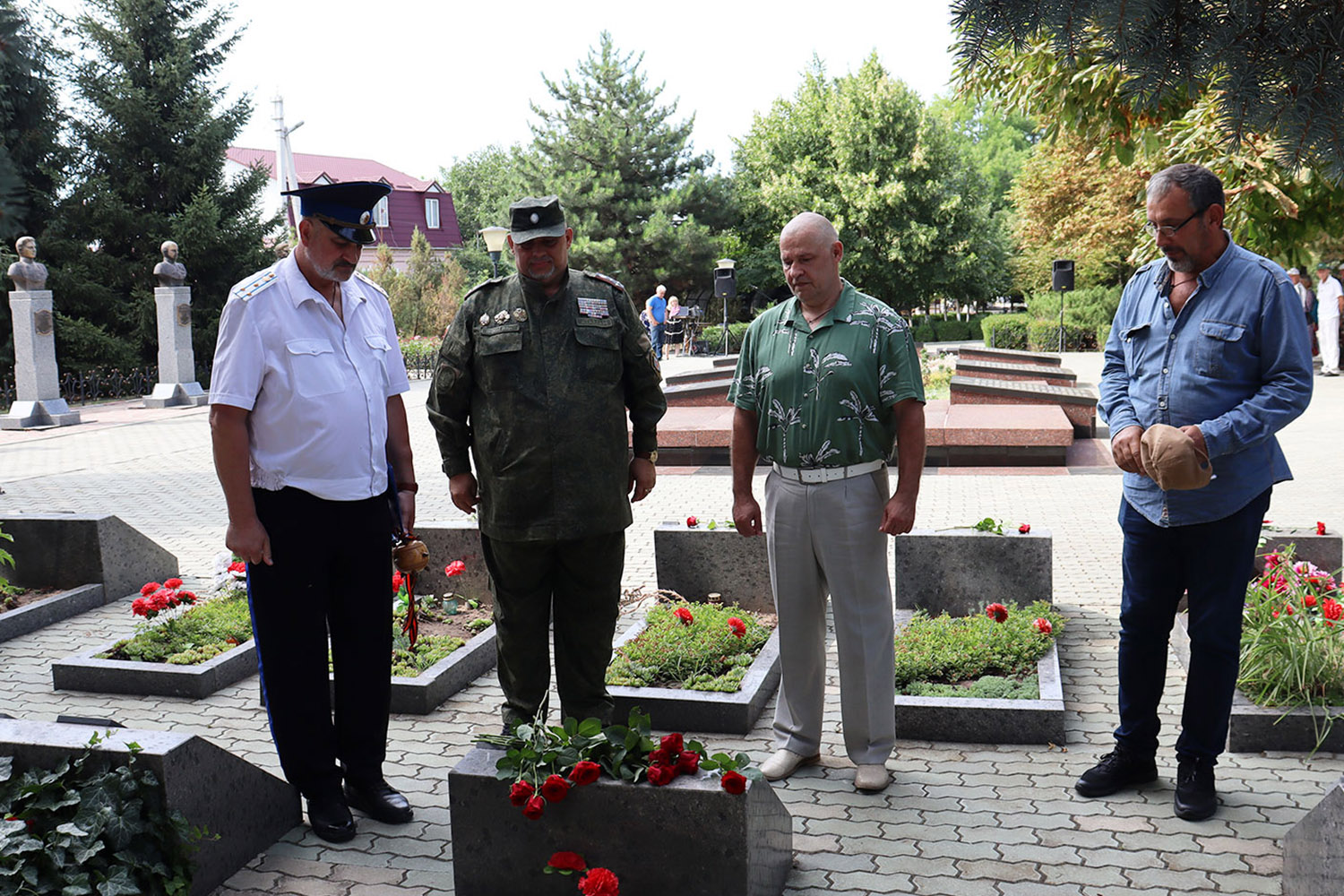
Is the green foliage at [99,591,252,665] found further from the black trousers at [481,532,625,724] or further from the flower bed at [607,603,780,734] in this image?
the black trousers at [481,532,625,724]

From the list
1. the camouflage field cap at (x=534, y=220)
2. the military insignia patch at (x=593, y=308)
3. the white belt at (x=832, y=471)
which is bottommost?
the white belt at (x=832, y=471)

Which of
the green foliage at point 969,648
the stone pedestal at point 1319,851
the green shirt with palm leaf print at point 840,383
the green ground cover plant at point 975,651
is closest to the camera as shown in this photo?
the stone pedestal at point 1319,851

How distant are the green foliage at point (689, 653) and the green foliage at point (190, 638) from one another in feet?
6.66

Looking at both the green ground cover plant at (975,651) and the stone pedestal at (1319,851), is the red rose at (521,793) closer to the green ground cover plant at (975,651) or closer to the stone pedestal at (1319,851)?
the stone pedestal at (1319,851)

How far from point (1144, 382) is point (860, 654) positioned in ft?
4.36

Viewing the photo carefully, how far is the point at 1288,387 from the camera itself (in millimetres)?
3434

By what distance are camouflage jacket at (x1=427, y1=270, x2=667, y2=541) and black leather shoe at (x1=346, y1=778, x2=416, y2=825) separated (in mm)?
954

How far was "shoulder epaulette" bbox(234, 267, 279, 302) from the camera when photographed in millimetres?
3562

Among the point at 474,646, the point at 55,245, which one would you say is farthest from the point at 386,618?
the point at 55,245

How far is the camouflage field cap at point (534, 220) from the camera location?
3854 millimetres

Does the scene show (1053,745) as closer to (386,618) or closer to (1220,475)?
(1220,475)

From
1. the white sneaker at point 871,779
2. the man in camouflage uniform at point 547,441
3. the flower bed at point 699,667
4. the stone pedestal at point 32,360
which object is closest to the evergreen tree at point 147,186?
the stone pedestal at point 32,360

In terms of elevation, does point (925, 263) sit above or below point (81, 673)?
above

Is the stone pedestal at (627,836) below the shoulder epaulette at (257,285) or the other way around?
below
